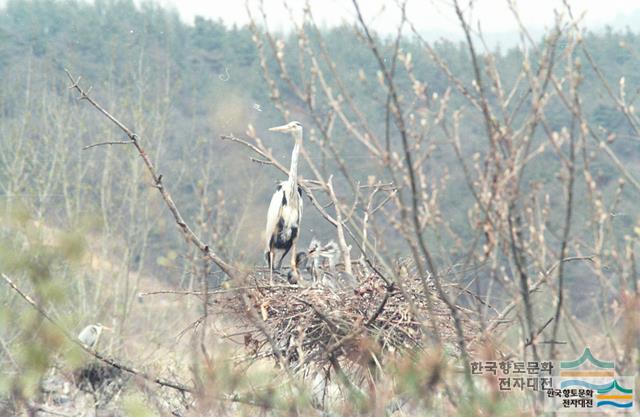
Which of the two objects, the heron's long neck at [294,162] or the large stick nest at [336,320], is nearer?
the large stick nest at [336,320]

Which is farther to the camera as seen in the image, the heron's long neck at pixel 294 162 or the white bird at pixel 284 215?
the white bird at pixel 284 215

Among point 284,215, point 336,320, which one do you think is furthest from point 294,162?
point 336,320

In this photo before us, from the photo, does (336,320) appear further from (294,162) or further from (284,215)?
(284,215)

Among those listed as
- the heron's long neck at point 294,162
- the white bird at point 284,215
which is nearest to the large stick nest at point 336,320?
the heron's long neck at point 294,162

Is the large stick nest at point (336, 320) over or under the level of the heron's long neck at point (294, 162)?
under

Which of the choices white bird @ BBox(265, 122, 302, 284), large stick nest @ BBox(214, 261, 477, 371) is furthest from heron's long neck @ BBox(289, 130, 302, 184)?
large stick nest @ BBox(214, 261, 477, 371)

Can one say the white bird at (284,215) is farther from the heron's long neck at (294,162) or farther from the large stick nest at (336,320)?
the large stick nest at (336,320)

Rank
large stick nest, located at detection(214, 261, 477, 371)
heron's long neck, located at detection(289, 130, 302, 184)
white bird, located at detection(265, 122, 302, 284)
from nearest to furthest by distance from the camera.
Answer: large stick nest, located at detection(214, 261, 477, 371) < heron's long neck, located at detection(289, 130, 302, 184) < white bird, located at detection(265, 122, 302, 284)

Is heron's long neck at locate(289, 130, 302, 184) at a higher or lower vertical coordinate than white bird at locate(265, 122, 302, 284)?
higher

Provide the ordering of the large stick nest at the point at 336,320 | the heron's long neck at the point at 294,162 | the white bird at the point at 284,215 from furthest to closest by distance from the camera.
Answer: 1. the white bird at the point at 284,215
2. the heron's long neck at the point at 294,162
3. the large stick nest at the point at 336,320

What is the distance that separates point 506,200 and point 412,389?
49 cm

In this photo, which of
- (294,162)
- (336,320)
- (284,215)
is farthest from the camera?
(284,215)

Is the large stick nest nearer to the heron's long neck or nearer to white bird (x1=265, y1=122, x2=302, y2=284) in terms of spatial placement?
the heron's long neck

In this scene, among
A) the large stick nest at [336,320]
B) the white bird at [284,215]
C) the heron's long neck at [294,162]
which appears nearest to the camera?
the large stick nest at [336,320]
